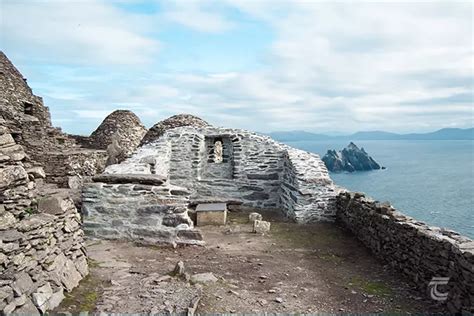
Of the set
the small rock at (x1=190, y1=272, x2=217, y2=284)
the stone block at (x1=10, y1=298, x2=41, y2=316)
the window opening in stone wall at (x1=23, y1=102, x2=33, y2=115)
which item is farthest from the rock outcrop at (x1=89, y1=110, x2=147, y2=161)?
the stone block at (x1=10, y1=298, x2=41, y2=316)

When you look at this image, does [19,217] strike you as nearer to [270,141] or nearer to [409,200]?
[270,141]

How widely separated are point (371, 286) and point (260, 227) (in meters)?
3.78

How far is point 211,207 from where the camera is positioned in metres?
11.6

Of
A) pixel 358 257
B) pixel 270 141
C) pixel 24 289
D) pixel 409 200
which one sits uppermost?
pixel 270 141

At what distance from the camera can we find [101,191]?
9.21 m

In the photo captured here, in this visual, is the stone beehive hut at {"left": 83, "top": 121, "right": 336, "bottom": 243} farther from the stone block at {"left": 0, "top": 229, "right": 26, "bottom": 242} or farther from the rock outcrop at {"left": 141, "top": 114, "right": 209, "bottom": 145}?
the stone block at {"left": 0, "top": 229, "right": 26, "bottom": 242}

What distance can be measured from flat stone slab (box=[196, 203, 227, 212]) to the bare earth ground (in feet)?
3.41

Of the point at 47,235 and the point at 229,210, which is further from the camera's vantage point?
the point at 229,210

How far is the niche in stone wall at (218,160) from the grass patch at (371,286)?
7.40 metres

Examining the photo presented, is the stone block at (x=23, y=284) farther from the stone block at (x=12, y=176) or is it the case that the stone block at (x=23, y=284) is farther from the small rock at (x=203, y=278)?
the small rock at (x=203, y=278)

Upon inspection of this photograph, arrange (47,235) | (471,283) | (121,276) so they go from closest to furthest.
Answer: (471,283) → (47,235) → (121,276)

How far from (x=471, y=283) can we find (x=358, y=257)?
326 cm

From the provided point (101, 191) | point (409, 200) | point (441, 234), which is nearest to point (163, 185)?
point (101, 191)

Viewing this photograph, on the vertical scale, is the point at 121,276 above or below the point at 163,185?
below
